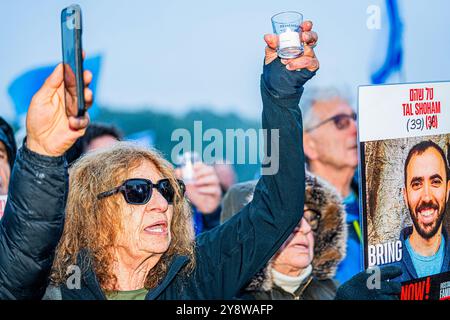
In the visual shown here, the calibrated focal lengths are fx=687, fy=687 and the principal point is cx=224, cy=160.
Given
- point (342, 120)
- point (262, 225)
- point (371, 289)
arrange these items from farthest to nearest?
point (342, 120), point (371, 289), point (262, 225)

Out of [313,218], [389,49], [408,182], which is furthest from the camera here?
[389,49]

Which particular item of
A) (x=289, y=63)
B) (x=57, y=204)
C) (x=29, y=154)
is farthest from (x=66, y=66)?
(x=289, y=63)

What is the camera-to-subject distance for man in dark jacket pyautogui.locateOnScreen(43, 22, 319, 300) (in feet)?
6.93

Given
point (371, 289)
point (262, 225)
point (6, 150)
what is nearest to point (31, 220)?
point (262, 225)

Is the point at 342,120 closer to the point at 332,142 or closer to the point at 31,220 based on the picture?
the point at 332,142

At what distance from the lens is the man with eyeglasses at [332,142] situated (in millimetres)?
3762

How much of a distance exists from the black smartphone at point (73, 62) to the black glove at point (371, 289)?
171 centimetres

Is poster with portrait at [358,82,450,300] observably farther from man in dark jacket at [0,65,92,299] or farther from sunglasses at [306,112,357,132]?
man in dark jacket at [0,65,92,299]

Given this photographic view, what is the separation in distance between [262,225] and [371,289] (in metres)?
0.94

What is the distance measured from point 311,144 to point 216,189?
580mm

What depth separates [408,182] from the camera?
3.22 meters

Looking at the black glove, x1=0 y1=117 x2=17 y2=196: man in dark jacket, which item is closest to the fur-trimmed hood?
the black glove

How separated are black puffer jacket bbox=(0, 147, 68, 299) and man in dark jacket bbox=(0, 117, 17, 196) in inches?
66.3
